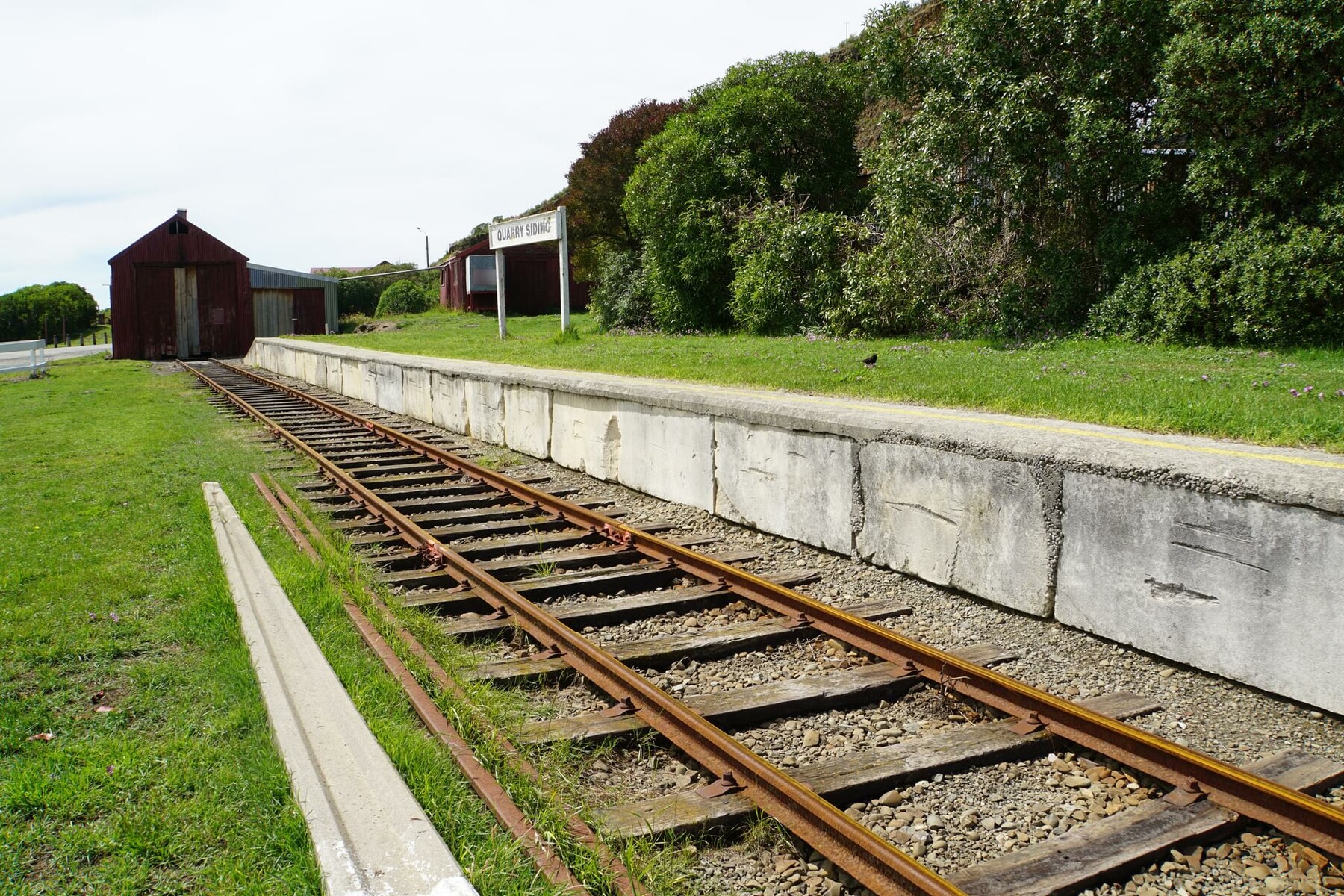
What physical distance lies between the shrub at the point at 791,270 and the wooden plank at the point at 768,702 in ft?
46.2

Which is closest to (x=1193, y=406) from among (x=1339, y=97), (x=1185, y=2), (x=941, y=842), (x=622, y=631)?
(x=622, y=631)

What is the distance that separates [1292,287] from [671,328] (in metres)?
13.6

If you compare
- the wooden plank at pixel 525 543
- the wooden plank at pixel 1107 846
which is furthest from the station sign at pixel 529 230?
the wooden plank at pixel 1107 846

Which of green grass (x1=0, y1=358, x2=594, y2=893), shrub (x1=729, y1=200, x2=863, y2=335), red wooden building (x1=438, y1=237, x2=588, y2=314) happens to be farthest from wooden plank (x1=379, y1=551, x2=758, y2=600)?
red wooden building (x1=438, y1=237, x2=588, y2=314)

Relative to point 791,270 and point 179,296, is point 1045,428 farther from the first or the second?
point 179,296

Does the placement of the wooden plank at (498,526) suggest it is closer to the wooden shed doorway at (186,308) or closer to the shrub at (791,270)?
the shrub at (791,270)

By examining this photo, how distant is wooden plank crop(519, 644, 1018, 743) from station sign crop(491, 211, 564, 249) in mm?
17026

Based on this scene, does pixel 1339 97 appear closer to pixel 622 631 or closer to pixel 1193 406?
pixel 1193 406

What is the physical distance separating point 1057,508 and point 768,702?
1.88 m

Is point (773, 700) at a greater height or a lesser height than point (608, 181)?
lesser

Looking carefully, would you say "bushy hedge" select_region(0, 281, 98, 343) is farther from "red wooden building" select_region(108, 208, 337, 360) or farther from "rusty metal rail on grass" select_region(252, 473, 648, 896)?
"rusty metal rail on grass" select_region(252, 473, 648, 896)

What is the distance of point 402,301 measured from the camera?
4875 cm

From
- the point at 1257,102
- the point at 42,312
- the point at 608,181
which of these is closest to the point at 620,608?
the point at 1257,102

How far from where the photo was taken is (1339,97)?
459 inches
